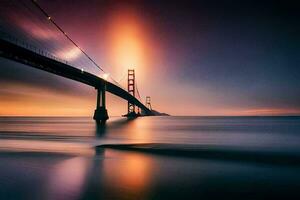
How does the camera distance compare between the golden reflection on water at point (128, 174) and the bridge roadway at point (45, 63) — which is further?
the bridge roadway at point (45, 63)

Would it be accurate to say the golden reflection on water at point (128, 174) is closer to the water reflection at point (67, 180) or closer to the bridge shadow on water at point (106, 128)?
the water reflection at point (67, 180)

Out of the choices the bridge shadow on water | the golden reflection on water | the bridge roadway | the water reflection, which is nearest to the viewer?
the water reflection

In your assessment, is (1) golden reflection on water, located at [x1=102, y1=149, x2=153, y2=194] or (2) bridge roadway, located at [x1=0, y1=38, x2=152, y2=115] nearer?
(1) golden reflection on water, located at [x1=102, y1=149, x2=153, y2=194]

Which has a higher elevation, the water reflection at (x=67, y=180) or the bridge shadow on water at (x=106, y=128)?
the bridge shadow on water at (x=106, y=128)

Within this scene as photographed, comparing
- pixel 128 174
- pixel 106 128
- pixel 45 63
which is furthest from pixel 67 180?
pixel 45 63

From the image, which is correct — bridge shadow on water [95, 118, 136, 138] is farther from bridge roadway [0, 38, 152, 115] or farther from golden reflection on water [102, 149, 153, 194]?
golden reflection on water [102, 149, 153, 194]

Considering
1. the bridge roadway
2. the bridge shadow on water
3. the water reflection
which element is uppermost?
the bridge roadway

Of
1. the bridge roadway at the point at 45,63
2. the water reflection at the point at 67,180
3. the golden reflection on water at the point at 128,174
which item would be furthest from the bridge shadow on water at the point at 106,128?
the water reflection at the point at 67,180

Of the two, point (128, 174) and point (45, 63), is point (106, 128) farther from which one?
point (128, 174)

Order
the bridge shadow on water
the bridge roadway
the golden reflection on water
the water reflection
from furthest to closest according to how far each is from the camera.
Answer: the bridge roadway, the bridge shadow on water, the golden reflection on water, the water reflection

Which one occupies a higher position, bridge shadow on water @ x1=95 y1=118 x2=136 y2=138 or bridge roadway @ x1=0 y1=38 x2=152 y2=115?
bridge roadway @ x1=0 y1=38 x2=152 y2=115

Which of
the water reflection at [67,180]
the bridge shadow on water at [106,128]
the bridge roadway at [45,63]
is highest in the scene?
the bridge roadway at [45,63]

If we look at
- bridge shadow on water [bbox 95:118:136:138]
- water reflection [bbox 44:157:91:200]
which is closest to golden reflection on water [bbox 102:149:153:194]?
water reflection [bbox 44:157:91:200]
